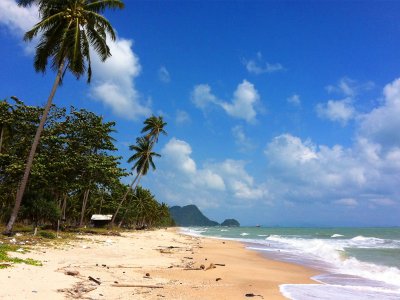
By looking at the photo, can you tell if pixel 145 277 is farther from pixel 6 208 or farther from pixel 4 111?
pixel 6 208

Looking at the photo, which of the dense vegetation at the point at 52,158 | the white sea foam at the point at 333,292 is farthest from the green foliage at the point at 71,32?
the white sea foam at the point at 333,292

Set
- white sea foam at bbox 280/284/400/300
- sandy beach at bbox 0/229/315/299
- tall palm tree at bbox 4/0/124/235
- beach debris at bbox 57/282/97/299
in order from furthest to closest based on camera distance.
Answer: tall palm tree at bbox 4/0/124/235, white sea foam at bbox 280/284/400/300, sandy beach at bbox 0/229/315/299, beach debris at bbox 57/282/97/299

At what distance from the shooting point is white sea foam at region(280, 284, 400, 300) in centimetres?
1009

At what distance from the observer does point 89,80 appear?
835 inches

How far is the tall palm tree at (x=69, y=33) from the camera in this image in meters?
19.2

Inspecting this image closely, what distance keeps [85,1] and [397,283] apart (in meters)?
20.9

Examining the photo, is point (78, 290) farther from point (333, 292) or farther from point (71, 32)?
point (71, 32)

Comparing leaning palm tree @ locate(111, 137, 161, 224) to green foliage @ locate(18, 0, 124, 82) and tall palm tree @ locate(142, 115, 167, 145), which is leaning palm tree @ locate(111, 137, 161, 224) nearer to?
tall palm tree @ locate(142, 115, 167, 145)

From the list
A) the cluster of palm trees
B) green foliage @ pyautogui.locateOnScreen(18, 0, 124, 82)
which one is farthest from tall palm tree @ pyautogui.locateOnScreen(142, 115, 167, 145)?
green foliage @ pyautogui.locateOnScreen(18, 0, 124, 82)

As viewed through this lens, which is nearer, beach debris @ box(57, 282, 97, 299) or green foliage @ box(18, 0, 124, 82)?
beach debris @ box(57, 282, 97, 299)

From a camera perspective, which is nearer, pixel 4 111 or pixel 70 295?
pixel 70 295

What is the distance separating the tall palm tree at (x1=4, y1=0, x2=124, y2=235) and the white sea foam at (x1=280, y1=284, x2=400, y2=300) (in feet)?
Answer: 49.4

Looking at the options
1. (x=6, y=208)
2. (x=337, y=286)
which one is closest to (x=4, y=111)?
(x=6, y=208)

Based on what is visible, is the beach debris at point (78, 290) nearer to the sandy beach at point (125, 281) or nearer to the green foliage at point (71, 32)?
the sandy beach at point (125, 281)
